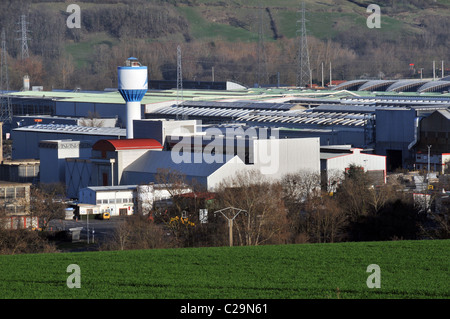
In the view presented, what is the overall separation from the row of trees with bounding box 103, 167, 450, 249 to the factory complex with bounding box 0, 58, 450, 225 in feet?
12.4

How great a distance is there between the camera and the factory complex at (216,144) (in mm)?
31797

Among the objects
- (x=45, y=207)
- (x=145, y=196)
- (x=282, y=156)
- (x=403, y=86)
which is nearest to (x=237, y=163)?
(x=282, y=156)

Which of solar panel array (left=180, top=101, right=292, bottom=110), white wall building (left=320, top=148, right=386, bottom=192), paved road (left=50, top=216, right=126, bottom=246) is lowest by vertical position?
paved road (left=50, top=216, right=126, bottom=246)

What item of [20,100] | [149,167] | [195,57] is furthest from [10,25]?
[149,167]

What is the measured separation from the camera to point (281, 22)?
415 feet

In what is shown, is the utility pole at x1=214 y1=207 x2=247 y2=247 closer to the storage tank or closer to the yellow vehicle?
the storage tank

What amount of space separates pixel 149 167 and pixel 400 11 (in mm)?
100675

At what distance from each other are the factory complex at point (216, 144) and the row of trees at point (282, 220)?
12.4ft

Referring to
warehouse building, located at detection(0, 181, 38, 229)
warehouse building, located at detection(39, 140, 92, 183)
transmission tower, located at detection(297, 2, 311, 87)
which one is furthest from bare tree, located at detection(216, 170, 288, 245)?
transmission tower, located at detection(297, 2, 311, 87)

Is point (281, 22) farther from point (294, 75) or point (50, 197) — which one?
point (50, 197)

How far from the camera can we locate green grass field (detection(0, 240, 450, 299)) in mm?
12164

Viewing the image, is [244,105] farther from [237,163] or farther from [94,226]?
[94,226]

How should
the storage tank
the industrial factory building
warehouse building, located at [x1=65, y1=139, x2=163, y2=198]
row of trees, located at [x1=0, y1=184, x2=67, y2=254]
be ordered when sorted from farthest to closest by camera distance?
1. warehouse building, located at [x1=65, y1=139, x2=163, y2=198]
2. the industrial factory building
3. the storage tank
4. row of trees, located at [x1=0, y1=184, x2=67, y2=254]

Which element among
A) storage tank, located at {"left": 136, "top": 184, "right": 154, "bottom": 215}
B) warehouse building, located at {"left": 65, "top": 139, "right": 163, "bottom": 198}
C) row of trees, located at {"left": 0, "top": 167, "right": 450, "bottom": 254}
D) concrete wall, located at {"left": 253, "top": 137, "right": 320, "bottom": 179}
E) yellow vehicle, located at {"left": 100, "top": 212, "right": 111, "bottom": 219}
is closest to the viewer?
row of trees, located at {"left": 0, "top": 167, "right": 450, "bottom": 254}
